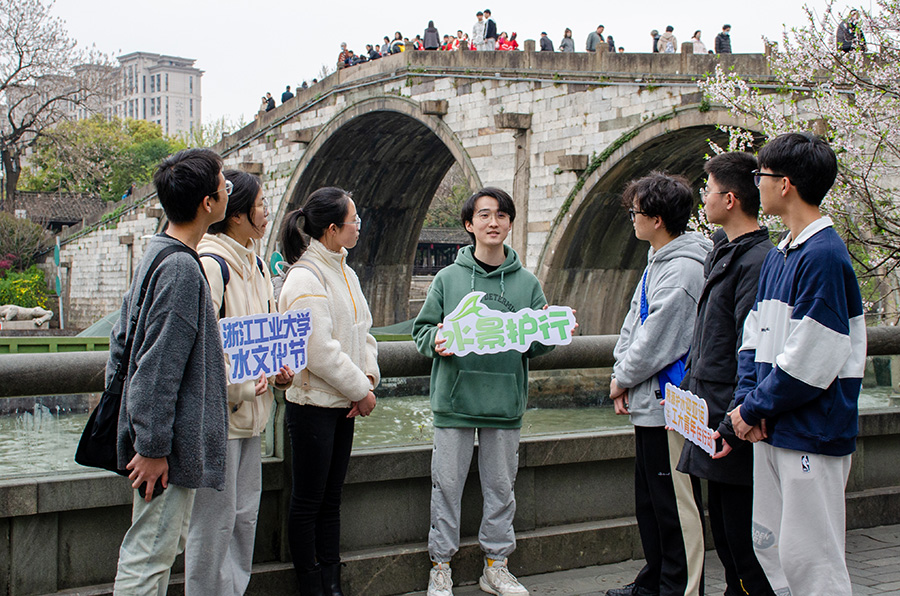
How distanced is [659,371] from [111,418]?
195cm

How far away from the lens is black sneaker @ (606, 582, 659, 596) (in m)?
3.73

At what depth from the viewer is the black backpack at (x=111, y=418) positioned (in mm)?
2635

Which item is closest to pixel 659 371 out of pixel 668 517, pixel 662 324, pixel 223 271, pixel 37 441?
pixel 662 324

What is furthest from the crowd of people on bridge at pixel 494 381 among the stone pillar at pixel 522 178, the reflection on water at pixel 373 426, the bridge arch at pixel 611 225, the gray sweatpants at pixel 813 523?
the stone pillar at pixel 522 178

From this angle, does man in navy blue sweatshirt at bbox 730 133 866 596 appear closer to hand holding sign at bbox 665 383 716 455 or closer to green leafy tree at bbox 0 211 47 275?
hand holding sign at bbox 665 383 716 455

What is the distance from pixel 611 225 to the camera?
744 inches

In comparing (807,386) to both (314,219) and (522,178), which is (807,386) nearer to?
(314,219)

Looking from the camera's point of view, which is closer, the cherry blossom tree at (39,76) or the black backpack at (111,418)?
the black backpack at (111,418)

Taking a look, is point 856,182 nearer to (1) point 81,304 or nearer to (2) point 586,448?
(2) point 586,448

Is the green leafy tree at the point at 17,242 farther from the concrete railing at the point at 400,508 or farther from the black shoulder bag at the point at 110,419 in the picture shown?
the black shoulder bag at the point at 110,419

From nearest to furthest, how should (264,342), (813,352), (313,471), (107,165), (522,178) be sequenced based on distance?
(813,352)
(264,342)
(313,471)
(522,178)
(107,165)

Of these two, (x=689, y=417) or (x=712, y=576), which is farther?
(x=712, y=576)

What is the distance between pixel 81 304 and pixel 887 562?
36442 mm

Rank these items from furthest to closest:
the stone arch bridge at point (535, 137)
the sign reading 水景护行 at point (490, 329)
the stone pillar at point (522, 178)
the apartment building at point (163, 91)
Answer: the apartment building at point (163, 91), the stone pillar at point (522, 178), the stone arch bridge at point (535, 137), the sign reading 水景护行 at point (490, 329)
